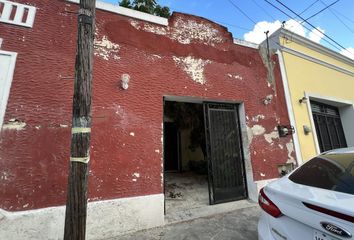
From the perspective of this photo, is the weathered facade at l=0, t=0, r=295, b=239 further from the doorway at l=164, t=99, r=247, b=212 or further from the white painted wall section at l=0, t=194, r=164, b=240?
the doorway at l=164, t=99, r=247, b=212

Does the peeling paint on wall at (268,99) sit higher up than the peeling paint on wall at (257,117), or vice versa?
the peeling paint on wall at (268,99)

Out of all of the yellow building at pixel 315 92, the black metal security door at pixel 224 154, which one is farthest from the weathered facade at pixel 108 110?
the yellow building at pixel 315 92

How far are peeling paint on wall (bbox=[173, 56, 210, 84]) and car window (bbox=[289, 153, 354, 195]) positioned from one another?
9.97ft

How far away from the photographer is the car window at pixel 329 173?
6.29 feet

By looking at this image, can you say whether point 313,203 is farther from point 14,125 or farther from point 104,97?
point 14,125

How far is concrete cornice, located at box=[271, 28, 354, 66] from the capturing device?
268 inches

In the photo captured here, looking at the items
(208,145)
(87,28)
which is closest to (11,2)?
(87,28)

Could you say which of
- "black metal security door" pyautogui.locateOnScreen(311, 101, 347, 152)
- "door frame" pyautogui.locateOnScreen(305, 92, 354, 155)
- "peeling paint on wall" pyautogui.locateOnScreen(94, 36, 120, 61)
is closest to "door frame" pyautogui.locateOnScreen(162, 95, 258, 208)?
"peeling paint on wall" pyautogui.locateOnScreen(94, 36, 120, 61)

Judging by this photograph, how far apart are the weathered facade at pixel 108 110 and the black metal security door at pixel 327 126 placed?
11.2 feet

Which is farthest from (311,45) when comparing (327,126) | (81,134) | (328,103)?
(81,134)

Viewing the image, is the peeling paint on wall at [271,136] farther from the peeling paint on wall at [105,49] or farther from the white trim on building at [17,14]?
the white trim on building at [17,14]

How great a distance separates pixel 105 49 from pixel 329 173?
13.4 feet

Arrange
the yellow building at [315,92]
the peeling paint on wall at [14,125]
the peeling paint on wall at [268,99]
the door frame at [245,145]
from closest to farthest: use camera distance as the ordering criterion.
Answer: the peeling paint on wall at [14,125] < the door frame at [245,145] < the peeling paint on wall at [268,99] < the yellow building at [315,92]

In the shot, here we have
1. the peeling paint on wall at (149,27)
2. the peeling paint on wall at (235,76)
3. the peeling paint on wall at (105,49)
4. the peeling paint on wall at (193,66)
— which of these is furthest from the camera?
the peeling paint on wall at (235,76)
